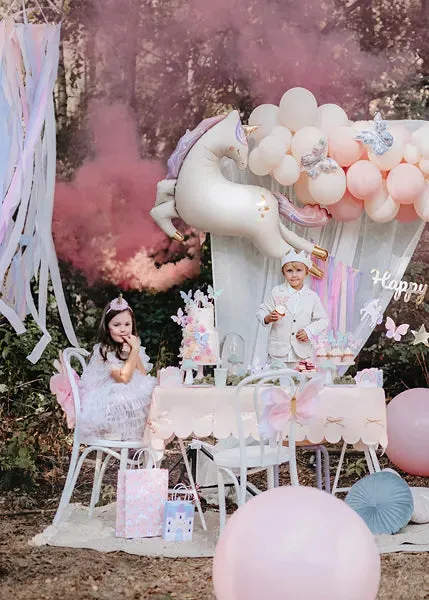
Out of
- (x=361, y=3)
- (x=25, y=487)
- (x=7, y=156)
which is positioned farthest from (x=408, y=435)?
(x=361, y=3)

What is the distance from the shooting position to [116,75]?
7844 millimetres

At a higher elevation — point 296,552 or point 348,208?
point 348,208

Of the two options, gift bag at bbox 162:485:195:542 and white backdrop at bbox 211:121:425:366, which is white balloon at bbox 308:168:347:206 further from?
gift bag at bbox 162:485:195:542

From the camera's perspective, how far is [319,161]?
5.64 metres

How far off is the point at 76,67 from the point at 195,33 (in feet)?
3.31

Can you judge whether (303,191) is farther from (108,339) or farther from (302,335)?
(108,339)

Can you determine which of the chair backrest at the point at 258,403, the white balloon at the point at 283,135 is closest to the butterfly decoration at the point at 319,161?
the white balloon at the point at 283,135

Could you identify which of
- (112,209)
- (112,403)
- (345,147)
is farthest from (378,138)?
(112,209)

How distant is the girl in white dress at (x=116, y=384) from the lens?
4.86 m

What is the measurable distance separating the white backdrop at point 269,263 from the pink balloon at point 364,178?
1.24 feet

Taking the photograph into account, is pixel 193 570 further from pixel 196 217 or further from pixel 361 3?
pixel 361 3

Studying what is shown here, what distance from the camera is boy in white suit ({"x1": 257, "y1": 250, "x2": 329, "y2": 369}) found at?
5398mm

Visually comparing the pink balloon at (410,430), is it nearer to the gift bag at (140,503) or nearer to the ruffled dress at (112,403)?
the ruffled dress at (112,403)

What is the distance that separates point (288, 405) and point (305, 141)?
200cm
